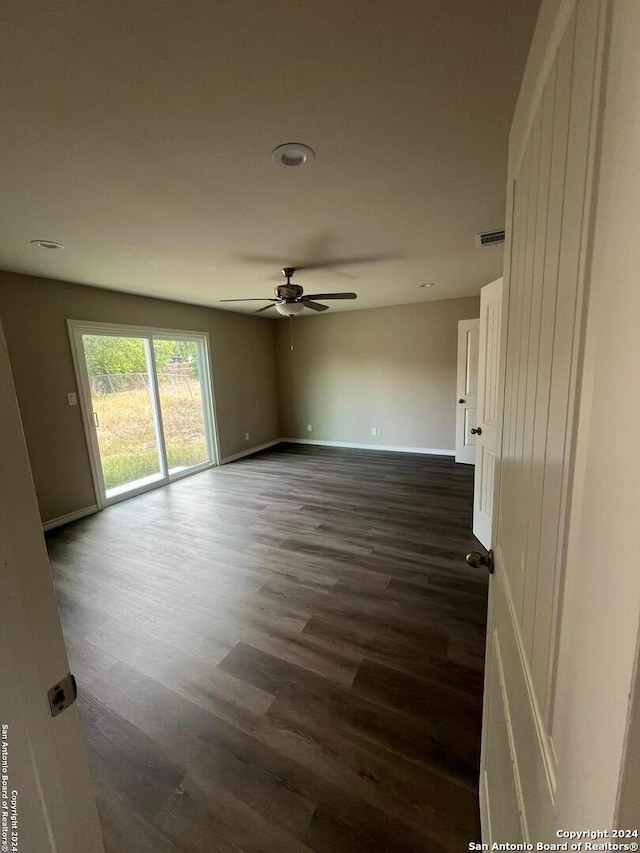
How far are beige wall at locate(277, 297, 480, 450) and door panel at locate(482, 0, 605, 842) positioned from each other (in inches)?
184

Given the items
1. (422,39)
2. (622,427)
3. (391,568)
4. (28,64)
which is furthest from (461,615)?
(28,64)

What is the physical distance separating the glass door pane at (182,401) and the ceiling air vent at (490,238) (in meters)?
3.90

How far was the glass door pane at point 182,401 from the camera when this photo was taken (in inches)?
182

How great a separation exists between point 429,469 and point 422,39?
4.42 metres

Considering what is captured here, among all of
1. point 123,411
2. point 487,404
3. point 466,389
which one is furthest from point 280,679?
point 466,389

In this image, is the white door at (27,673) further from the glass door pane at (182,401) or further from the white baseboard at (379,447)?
the white baseboard at (379,447)

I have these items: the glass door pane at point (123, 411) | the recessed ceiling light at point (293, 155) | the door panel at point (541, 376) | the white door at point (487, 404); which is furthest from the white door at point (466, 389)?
the glass door pane at point (123, 411)

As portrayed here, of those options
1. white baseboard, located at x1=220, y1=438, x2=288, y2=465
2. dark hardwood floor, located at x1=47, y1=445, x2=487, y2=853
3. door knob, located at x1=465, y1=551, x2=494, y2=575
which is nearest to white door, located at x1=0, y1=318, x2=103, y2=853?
dark hardwood floor, located at x1=47, y1=445, x2=487, y2=853

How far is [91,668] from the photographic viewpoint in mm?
1778

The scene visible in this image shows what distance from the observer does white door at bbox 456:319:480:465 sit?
4.36 metres

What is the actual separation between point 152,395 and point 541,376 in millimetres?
4659

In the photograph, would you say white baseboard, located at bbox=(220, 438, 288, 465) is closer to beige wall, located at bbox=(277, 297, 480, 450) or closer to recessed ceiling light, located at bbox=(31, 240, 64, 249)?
beige wall, located at bbox=(277, 297, 480, 450)

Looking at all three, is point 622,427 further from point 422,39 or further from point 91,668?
point 91,668

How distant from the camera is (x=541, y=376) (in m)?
0.58
